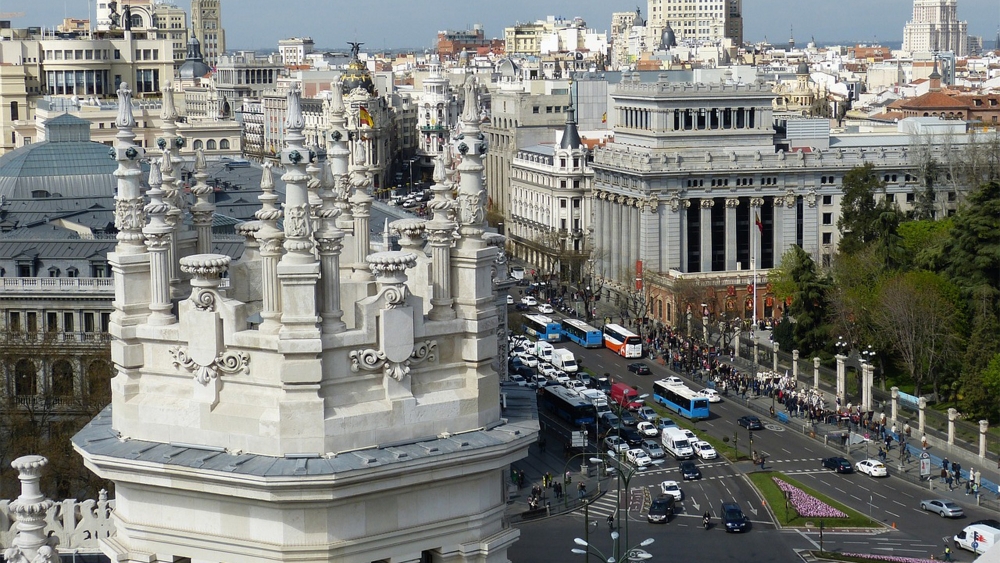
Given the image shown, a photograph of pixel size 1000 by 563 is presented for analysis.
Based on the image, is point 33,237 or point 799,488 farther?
point 33,237

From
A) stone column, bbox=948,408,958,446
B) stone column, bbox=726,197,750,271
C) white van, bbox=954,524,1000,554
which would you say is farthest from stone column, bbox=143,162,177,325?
stone column, bbox=726,197,750,271

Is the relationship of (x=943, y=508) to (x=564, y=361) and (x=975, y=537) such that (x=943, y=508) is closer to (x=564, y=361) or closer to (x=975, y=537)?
(x=975, y=537)

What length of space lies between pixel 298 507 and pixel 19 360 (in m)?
63.8

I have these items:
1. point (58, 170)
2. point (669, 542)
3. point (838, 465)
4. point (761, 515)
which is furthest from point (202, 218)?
point (58, 170)

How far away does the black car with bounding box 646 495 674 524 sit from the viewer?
78312 millimetres

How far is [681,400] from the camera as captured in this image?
10119 cm

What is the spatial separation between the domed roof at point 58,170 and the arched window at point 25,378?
111ft

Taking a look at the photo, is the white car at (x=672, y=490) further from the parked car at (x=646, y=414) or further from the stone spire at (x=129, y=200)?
the stone spire at (x=129, y=200)

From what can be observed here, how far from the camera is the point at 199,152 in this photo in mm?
26672

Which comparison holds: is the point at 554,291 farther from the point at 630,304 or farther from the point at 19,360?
the point at 19,360

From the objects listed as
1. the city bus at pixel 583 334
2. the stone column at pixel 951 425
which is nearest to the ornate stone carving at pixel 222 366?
the stone column at pixel 951 425

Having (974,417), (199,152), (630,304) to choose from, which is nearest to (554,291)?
(630,304)

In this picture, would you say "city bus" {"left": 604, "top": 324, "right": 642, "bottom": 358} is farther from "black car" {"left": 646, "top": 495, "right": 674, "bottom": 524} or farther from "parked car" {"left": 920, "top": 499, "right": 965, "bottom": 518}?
"parked car" {"left": 920, "top": 499, "right": 965, "bottom": 518}

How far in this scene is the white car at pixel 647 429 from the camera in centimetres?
9512
